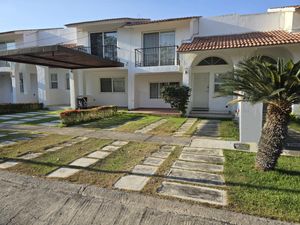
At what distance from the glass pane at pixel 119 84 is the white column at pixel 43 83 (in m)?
5.58

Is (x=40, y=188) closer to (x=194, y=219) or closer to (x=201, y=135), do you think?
(x=194, y=219)

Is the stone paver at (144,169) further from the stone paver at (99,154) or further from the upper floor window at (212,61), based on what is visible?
the upper floor window at (212,61)

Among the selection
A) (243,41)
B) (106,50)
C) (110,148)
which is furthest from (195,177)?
(106,50)

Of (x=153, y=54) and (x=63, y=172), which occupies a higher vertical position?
(x=153, y=54)

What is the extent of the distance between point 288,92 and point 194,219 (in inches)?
105

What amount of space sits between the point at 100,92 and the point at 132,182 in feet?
48.1

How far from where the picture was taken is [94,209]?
3.12 meters

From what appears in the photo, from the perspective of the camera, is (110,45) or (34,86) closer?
(110,45)

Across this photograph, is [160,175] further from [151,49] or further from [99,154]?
[151,49]

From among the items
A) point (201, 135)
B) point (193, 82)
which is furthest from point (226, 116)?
point (201, 135)

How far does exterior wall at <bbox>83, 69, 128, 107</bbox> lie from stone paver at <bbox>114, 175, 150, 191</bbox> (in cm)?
1333

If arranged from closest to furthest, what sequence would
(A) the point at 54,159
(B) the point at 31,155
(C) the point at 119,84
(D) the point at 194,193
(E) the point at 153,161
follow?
(D) the point at 194,193, (E) the point at 153,161, (A) the point at 54,159, (B) the point at 31,155, (C) the point at 119,84

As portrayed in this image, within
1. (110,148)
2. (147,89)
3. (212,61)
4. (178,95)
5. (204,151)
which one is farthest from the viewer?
(147,89)

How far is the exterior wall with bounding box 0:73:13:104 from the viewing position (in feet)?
73.0
